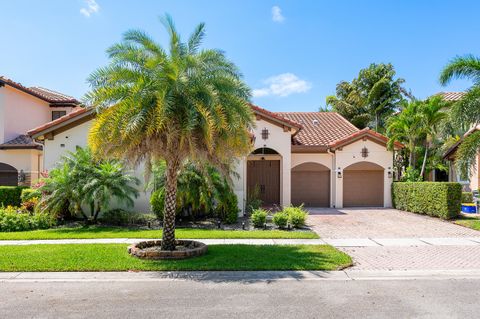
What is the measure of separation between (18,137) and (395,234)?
2228cm

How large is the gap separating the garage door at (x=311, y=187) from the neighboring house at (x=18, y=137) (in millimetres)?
15196

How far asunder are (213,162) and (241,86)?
2219mm

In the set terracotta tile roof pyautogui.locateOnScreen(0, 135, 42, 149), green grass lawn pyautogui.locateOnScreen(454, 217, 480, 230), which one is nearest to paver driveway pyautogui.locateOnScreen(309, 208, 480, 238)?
green grass lawn pyautogui.locateOnScreen(454, 217, 480, 230)

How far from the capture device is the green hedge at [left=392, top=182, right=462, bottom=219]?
1543cm

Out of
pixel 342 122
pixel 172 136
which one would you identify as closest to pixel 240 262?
pixel 172 136

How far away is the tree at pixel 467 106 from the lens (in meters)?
14.0

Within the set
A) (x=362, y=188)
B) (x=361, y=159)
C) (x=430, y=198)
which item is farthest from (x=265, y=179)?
(x=430, y=198)

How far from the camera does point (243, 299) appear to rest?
20.5 ft

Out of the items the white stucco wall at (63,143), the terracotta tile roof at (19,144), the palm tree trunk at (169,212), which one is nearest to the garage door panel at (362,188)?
the palm tree trunk at (169,212)

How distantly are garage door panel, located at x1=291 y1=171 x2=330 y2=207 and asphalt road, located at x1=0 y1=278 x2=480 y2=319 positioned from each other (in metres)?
13.5

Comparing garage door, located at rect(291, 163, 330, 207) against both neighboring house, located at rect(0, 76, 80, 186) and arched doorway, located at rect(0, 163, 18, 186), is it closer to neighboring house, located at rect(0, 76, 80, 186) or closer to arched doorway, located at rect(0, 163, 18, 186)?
neighboring house, located at rect(0, 76, 80, 186)

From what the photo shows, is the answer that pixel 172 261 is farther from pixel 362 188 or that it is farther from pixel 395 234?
pixel 362 188

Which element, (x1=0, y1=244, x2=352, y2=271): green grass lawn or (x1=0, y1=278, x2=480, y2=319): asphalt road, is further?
(x1=0, y1=244, x2=352, y2=271): green grass lawn

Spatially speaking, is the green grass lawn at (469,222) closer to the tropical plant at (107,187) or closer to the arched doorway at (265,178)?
the arched doorway at (265,178)
